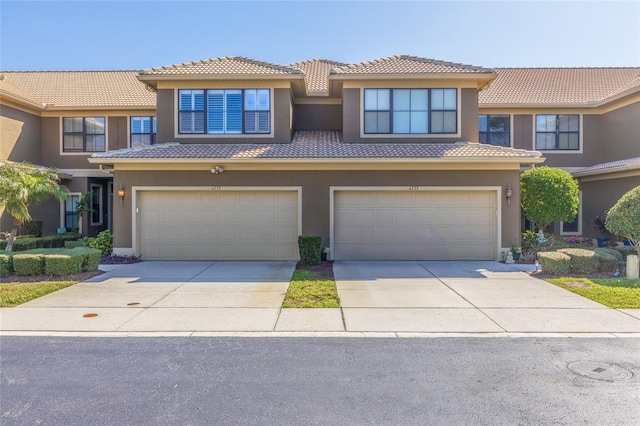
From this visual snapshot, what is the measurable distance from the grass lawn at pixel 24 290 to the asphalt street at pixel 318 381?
2.27m

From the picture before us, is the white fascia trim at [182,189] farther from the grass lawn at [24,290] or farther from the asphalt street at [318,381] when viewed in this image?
the asphalt street at [318,381]

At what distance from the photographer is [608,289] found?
8609 millimetres

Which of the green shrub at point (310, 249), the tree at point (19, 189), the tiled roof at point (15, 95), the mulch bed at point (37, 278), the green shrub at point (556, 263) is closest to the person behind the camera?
the mulch bed at point (37, 278)

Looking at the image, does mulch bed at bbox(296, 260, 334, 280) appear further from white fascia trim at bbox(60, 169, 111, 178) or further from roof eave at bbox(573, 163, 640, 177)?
white fascia trim at bbox(60, 169, 111, 178)

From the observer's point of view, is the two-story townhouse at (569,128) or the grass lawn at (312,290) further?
the two-story townhouse at (569,128)

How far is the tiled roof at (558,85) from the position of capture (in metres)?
17.5

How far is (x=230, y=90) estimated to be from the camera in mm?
13977

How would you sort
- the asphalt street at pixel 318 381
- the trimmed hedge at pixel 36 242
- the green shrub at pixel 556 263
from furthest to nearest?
the trimmed hedge at pixel 36 242
the green shrub at pixel 556 263
the asphalt street at pixel 318 381

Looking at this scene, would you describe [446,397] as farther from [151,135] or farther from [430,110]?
[151,135]

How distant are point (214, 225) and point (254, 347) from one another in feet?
26.5

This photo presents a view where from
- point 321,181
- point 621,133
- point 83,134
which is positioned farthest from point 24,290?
point 621,133

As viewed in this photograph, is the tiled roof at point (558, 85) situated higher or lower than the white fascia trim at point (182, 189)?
higher

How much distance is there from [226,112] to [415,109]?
6.50 m

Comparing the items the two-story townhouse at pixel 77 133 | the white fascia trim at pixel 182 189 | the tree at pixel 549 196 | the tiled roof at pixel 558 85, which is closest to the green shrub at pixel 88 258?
the white fascia trim at pixel 182 189
